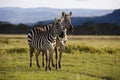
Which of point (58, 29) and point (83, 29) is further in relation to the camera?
point (83, 29)

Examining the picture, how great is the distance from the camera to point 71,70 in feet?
49.8

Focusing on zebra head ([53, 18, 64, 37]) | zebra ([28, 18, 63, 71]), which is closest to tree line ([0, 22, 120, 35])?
zebra ([28, 18, 63, 71])

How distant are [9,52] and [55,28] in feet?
28.0

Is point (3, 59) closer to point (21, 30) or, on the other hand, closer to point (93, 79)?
point (93, 79)

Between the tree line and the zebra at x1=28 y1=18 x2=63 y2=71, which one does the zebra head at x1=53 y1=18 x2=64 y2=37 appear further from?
the tree line

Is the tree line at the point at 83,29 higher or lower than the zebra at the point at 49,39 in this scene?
lower

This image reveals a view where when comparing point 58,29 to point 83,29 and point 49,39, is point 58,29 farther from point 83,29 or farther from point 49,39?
point 83,29

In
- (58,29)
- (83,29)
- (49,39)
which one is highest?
(58,29)

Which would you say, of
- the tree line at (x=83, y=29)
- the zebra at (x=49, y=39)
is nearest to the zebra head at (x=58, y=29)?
the zebra at (x=49, y=39)

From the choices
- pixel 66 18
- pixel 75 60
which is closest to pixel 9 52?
pixel 75 60

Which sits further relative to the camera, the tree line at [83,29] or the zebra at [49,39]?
the tree line at [83,29]

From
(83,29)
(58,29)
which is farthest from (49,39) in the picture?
(83,29)

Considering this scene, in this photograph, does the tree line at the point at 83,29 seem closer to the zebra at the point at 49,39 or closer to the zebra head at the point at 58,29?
the zebra at the point at 49,39

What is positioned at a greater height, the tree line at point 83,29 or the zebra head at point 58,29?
the zebra head at point 58,29
